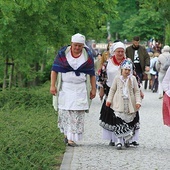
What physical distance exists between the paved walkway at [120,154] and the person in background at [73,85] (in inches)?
15.8

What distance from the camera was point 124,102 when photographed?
41.3 ft

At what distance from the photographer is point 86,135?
48.3ft

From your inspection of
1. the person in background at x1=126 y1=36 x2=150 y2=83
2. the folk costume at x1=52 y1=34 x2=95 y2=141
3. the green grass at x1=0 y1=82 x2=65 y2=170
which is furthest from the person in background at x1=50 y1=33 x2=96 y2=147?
the person in background at x1=126 y1=36 x2=150 y2=83

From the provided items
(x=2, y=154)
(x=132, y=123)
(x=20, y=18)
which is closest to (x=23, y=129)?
(x=132, y=123)

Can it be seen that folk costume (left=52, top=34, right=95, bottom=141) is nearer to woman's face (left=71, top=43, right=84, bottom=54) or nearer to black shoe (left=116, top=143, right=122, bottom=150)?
woman's face (left=71, top=43, right=84, bottom=54)

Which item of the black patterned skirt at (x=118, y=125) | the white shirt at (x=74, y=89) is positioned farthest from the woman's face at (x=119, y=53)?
the black patterned skirt at (x=118, y=125)

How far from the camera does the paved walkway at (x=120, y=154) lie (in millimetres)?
10477

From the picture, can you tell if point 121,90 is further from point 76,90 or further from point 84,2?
point 84,2

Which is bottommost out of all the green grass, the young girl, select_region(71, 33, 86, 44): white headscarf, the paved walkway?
the paved walkway

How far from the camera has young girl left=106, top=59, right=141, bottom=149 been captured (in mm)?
12547

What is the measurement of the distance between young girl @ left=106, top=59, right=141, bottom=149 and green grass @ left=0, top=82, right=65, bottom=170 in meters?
0.92

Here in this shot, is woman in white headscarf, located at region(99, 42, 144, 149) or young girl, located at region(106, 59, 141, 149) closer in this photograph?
young girl, located at region(106, 59, 141, 149)

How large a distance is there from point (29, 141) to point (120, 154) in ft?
4.86

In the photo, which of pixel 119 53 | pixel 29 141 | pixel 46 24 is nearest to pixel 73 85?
pixel 119 53
